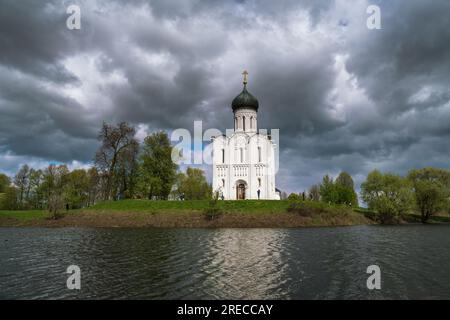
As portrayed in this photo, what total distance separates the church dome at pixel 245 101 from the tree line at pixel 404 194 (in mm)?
19624

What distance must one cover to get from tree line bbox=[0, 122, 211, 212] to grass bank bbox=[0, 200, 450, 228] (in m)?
3.49

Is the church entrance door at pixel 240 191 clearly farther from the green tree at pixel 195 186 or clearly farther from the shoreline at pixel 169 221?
the green tree at pixel 195 186

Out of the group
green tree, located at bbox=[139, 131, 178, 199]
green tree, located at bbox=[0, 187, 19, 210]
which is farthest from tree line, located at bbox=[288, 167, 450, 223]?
green tree, located at bbox=[0, 187, 19, 210]

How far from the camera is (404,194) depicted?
5194 centimetres

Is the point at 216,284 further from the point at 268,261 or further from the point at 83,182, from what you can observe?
the point at 83,182

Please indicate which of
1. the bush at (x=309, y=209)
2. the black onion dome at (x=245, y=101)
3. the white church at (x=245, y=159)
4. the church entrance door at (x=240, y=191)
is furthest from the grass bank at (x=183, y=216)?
the black onion dome at (x=245, y=101)

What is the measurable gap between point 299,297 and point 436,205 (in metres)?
60.4

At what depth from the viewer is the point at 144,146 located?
56.8 meters

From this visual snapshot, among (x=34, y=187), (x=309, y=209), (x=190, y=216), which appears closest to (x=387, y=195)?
(x=309, y=209)

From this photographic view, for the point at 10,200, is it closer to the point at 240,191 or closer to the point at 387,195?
the point at 240,191

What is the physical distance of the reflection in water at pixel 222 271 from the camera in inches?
407

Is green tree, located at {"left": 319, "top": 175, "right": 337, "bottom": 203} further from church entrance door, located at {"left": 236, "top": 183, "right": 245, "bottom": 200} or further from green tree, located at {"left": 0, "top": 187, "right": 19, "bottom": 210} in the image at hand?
green tree, located at {"left": 0, "top": 187, "right": 19, "bottom": 210}

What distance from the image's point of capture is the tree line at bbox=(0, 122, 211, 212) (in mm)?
50562
